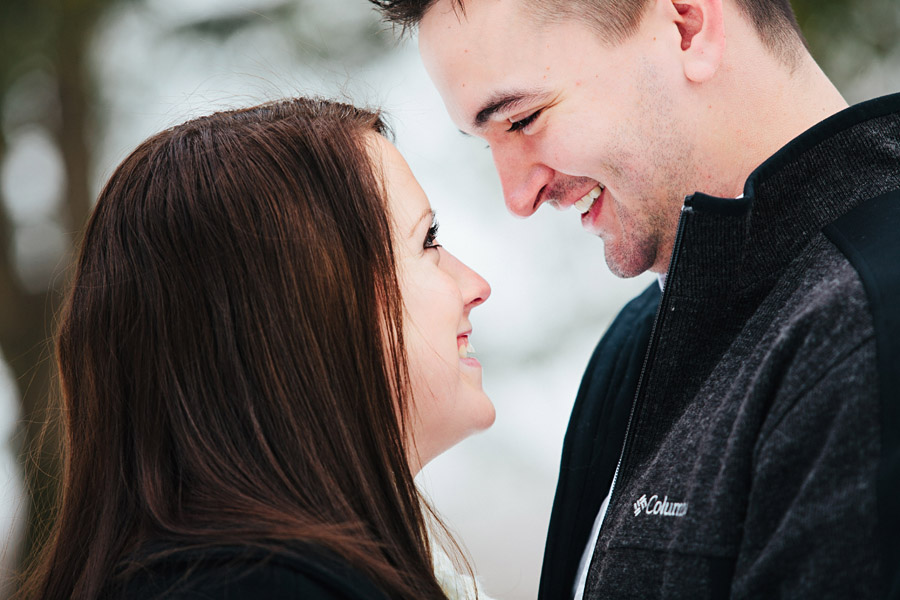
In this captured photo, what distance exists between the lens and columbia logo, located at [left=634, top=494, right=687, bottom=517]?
4.05 feet

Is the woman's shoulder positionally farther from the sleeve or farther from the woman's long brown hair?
the sleeve

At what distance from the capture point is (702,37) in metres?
1.64

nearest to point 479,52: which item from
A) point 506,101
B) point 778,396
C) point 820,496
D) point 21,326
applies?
point 506,101

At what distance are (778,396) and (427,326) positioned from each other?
64cm

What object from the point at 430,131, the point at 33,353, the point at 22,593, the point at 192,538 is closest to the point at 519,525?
the point at 430,131

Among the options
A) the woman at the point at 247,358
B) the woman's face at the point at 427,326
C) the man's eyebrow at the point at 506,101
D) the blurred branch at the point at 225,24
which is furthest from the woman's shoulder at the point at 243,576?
the blurred branch at the point at 225,24

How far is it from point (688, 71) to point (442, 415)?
814 mm

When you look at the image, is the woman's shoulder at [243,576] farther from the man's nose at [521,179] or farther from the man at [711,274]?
the man's nose at [521,179]

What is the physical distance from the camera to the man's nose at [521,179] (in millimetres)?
1852

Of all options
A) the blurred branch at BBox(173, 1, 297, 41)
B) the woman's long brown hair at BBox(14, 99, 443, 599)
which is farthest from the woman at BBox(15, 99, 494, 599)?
the blurred branch at BBox(173, 1, 297, 41)

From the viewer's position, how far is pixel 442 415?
159cm

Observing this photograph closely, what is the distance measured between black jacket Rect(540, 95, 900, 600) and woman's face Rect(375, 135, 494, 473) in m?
0.34

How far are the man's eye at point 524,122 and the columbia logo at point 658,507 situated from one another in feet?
2.68

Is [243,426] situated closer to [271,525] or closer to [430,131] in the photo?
[271,525]
